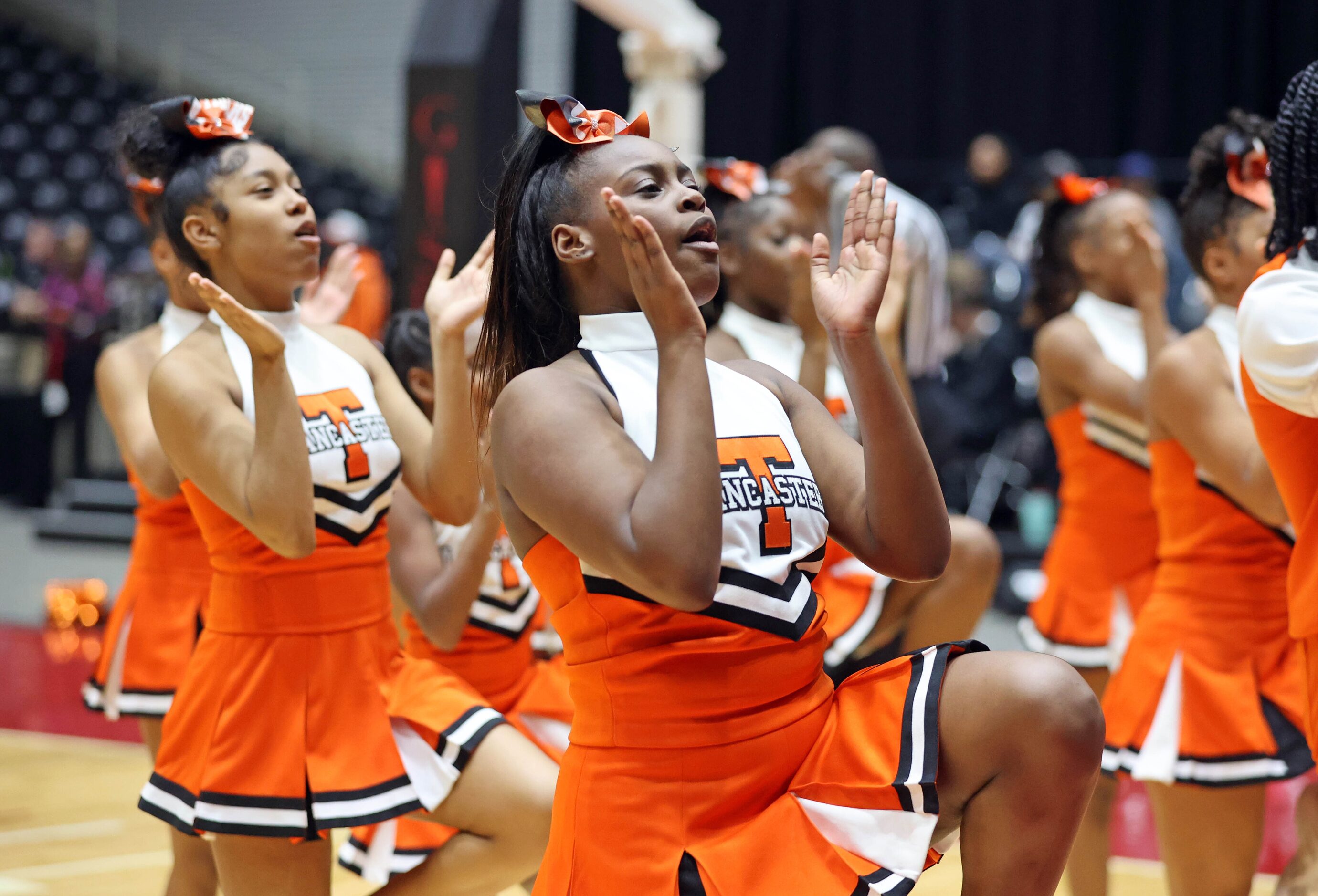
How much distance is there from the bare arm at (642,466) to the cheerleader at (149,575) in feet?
5.35

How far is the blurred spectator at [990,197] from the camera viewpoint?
9008mm

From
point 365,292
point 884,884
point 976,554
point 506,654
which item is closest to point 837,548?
point 976,554

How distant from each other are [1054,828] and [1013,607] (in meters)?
5.45

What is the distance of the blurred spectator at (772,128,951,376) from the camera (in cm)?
433

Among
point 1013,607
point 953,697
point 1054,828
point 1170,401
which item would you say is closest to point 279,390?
point 953,697

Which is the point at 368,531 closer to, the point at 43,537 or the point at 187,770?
the point at 187,770

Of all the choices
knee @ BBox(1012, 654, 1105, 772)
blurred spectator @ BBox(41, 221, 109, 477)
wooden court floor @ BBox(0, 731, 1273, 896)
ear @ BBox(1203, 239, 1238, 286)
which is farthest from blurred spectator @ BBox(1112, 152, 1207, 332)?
blurred spectator @ BBox(41, 221, 109, 477)

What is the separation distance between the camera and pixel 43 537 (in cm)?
975

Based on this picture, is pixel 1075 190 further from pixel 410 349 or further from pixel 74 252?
pixel 74 252

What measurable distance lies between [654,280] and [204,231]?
49.3 inches

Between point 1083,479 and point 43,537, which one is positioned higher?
point 1083,479

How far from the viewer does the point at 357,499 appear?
7.97ft

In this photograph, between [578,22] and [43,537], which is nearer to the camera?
[43,537]

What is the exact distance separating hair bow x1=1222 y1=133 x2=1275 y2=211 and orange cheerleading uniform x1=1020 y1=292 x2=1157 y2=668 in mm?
791
